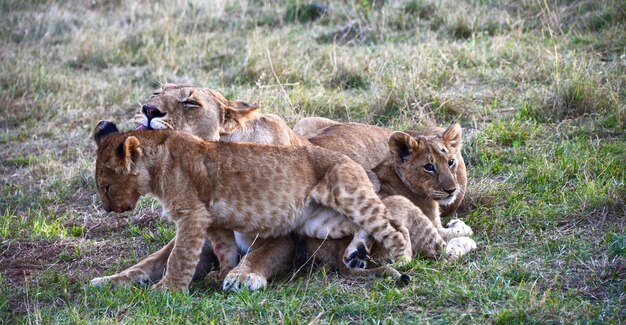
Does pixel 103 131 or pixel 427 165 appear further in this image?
pixel 427 165

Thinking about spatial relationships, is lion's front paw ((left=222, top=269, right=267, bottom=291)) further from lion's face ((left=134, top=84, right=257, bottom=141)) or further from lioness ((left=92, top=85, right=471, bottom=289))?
lion's face ((left=134, top=84, right=257, bottom=141))

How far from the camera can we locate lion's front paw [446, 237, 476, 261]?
5.93 meters

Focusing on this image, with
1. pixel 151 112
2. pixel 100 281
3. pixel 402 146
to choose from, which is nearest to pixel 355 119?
pixel 402 146

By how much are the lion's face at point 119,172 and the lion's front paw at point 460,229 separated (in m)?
2.05

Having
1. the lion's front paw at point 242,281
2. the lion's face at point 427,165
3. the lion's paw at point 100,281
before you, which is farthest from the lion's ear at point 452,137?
the lion's paw at point 100,281

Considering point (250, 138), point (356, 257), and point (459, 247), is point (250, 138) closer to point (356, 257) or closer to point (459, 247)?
point (356, 257)

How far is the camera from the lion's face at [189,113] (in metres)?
6.57

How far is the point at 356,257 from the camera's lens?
5789 mm

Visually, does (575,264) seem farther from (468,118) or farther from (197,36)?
(197,36)

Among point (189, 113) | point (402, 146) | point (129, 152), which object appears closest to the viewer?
point (129, 152)

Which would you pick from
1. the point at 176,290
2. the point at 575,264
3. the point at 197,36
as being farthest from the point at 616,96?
the point at 197,36

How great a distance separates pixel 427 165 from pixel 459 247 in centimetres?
66

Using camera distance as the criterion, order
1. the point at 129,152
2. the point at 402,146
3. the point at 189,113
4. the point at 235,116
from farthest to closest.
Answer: the point at 235,116
the point at 189,113
the point at 402,146
the point at 129,152

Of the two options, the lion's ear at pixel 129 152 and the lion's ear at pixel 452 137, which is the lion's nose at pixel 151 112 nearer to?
the lion's ear at pixel 129 152
